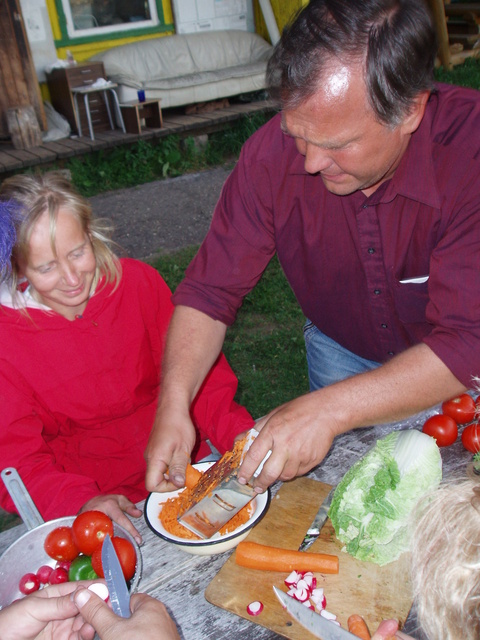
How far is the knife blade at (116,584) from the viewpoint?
1.41m

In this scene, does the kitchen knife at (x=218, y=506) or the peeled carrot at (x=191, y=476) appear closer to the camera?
the kitchen knife at (x=218, y=506)

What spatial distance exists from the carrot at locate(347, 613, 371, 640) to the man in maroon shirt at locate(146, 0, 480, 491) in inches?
15.6

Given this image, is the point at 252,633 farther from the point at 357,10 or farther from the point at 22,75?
the point at 22,75

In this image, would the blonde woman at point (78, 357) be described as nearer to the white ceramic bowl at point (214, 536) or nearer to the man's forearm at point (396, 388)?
the white ceramic bowl at point (214, 536)

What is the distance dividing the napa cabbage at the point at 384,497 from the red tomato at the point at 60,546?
28.5 inches

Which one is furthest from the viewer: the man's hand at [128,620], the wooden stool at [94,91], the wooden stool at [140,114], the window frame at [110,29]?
the window frame at [110,29]

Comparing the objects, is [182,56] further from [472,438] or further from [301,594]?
[301,594]

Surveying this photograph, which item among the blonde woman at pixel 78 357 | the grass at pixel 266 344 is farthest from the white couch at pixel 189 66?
the blonde woman at pixel 78 357

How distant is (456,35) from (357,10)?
40.5ft

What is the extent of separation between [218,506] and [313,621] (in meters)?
0.39

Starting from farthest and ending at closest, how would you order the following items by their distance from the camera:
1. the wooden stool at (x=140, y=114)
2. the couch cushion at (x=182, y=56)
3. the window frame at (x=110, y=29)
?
1. the couch cushion at (x=182, y=56)
2. the window frame at (x=110, y=29)
3. the wooden stool at (x=140, y=114)

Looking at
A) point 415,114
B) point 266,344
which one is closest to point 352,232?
point 415,114

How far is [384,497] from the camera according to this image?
167cm

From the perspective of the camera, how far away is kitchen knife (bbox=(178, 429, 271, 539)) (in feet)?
5.50
